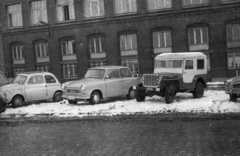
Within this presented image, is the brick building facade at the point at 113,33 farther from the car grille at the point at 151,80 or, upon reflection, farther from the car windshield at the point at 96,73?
the car grille at the point at 151,80

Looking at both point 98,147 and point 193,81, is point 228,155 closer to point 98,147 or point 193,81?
point 98,147

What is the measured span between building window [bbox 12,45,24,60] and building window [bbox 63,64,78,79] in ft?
17.0

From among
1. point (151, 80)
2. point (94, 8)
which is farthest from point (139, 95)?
point (94, 8)

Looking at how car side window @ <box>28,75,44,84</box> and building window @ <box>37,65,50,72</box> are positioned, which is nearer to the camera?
car side window @ <box>28,75,44,84</box>

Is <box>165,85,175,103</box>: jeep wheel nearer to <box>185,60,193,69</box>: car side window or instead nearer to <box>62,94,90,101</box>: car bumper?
<box>185,60,193,69</box>: car side window

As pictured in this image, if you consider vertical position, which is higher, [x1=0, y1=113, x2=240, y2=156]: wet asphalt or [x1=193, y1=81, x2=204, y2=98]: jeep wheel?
[x1=193, y1=81, x2=204, y2=98]: jeep wheel

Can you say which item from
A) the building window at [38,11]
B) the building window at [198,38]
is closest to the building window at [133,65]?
the building window at [198,38]

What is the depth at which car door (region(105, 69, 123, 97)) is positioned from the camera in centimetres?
1501

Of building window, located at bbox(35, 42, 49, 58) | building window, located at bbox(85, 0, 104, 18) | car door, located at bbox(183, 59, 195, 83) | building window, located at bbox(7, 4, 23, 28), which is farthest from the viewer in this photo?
building window, located at bbox(7, 4, 23, 28)

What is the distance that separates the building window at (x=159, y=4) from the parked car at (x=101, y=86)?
36.7 ft

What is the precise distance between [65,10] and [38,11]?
303 cm

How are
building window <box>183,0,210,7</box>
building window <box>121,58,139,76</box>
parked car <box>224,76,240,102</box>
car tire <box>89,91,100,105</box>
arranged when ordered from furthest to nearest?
building window <box>121,58,139,76</box> → building window <box>183,0,210,7</box> → car tire <box>89,91,100,105</box> → parked car <box>224,76,240,102</box>

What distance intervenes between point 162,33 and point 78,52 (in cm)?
797

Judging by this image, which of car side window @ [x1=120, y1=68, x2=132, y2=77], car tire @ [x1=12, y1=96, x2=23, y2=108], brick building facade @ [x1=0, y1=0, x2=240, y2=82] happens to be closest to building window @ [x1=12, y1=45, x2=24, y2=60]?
brick building facade @ [x1=0, y1=0, x2=240, y2=82]
